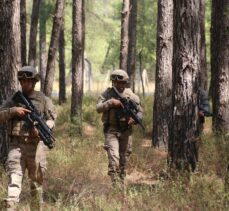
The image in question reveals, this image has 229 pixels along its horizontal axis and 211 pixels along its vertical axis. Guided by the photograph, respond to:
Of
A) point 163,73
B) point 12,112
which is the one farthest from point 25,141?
point 163,73

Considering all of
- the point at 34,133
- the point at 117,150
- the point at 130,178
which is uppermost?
the point at 34,133

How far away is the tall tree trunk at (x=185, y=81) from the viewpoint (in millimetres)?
6770

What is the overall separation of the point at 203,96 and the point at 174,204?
4.56 meters

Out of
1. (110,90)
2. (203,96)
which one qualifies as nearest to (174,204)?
(110,90)

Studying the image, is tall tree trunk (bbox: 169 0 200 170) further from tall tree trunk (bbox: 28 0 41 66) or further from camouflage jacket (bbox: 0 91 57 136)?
tall tree trunk (bbox: 28 0 41 66)

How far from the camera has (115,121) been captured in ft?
24.4

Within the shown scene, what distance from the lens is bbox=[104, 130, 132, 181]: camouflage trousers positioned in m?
7.27

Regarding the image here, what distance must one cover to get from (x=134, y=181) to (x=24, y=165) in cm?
285

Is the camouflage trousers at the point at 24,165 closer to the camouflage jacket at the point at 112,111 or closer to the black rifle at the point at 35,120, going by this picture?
the black rifle at the point at 35,120

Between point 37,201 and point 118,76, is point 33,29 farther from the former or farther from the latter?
point 37,201

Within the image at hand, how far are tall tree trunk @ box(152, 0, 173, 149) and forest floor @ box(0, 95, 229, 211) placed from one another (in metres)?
0.52

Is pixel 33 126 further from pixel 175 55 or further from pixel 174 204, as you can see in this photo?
pixel 175 55

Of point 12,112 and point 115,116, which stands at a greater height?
point 12,112

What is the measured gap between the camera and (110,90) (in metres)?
7.46
